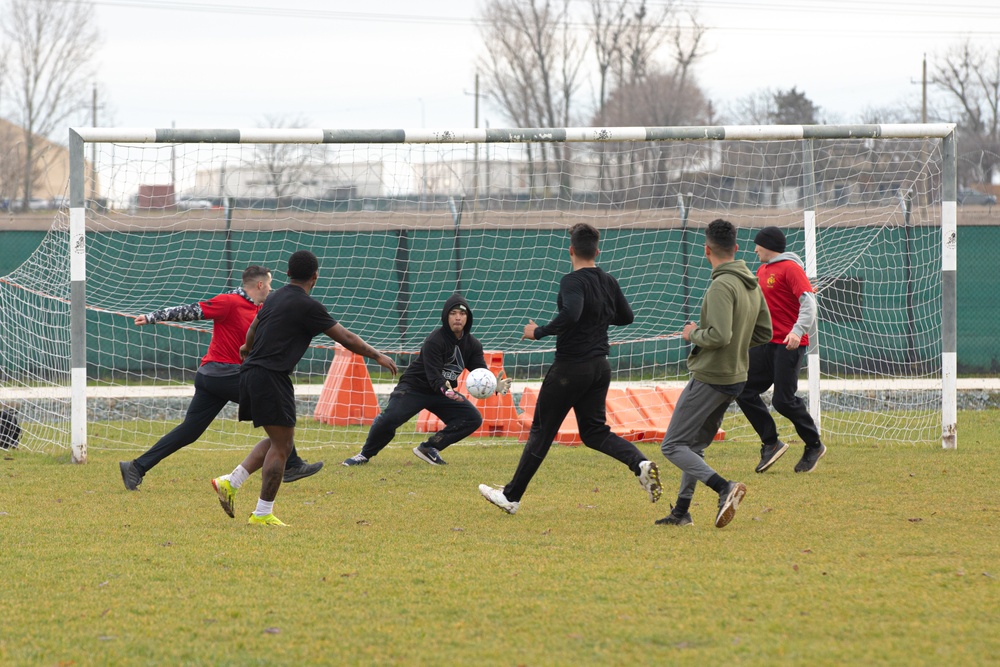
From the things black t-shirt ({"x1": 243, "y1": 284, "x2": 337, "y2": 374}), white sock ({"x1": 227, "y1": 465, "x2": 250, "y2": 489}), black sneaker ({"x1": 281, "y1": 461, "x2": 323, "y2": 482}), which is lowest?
black sneaker ({"x1": 281, "y1": 461, "x2": 323, "y2": 482})

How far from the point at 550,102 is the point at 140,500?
37.3 m

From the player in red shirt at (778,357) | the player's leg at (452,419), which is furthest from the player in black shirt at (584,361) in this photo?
the player's leg at (452,419)

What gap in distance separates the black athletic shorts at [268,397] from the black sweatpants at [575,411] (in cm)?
159

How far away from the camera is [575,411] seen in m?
7.32

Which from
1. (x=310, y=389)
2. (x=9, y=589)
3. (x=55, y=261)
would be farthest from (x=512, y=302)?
(x=9, y=589)

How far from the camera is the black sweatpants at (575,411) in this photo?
7.18 m

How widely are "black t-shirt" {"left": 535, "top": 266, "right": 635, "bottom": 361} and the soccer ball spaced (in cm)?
270

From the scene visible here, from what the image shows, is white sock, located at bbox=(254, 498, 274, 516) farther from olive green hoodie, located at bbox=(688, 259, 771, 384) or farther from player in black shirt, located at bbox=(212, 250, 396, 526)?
olive green hoodie, located at bbox=(688, 259, 771, 384)

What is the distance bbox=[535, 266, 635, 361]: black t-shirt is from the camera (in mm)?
6965

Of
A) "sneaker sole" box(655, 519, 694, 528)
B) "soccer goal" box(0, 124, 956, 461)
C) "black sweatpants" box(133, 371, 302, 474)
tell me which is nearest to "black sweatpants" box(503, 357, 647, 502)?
"sneaker sole" box(655, 519, 694, 528)

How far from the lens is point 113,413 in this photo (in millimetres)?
14242

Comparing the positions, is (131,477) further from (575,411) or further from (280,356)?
(575,411)

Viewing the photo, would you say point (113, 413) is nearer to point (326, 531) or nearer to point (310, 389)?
point (310, 389)

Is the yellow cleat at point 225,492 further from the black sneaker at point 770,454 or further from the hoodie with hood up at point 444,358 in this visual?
the black sneaker at point 770,454
